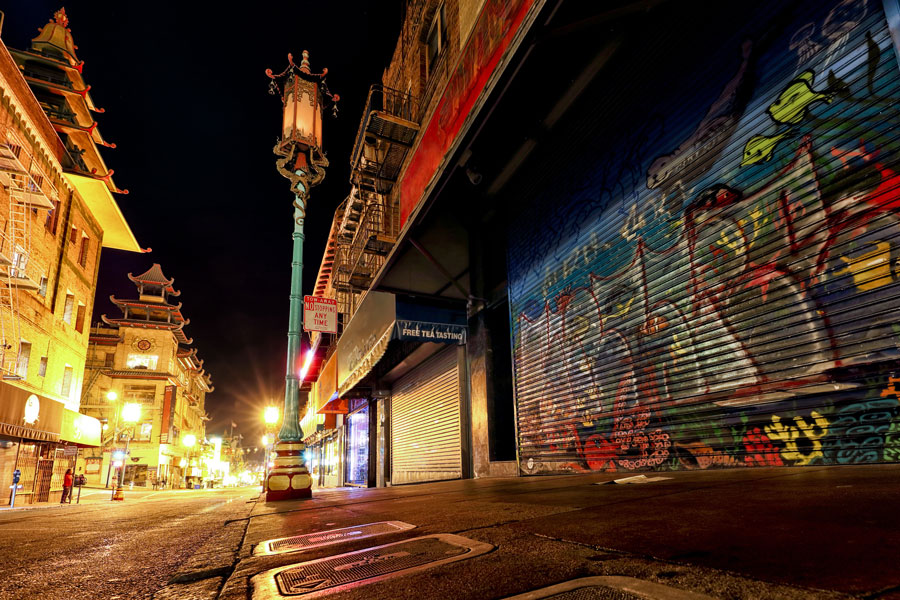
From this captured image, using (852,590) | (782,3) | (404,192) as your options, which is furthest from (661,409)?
(404,192)

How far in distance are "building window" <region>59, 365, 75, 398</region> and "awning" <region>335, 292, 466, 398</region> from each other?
18.0 metres

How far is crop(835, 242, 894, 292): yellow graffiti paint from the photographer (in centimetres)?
369

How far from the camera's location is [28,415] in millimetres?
16422

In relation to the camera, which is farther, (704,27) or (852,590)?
(704,27)

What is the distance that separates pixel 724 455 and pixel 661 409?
880 millimetres

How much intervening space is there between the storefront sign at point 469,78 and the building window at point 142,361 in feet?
176

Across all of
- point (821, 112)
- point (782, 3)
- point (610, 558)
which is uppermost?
point (782, 3)

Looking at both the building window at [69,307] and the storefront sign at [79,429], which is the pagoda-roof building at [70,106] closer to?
the building window at [69,307]

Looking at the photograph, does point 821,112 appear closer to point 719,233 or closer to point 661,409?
point 719,233

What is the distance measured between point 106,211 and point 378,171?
18814mm

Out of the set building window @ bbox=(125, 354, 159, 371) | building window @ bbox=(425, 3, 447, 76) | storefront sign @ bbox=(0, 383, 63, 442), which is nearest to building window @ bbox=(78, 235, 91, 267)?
storefront sign @ bbox=(0, 383, 63, 442)

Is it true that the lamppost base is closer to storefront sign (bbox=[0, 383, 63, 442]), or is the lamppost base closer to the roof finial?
the roof finial

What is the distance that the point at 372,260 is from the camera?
1781 cm

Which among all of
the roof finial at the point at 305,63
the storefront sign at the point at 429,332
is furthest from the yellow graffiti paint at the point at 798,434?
the roof finial at the point at 305,63
